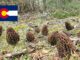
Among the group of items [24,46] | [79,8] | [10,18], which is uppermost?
[10,18]

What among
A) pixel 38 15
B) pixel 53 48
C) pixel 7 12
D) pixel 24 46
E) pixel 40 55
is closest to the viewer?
pixel 7 12

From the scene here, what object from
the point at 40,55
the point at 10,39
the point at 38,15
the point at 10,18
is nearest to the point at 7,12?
the point at 10,18

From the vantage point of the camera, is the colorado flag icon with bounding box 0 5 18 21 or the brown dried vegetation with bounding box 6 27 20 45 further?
the brown dried vegetation with bounding box 6 27 20 45

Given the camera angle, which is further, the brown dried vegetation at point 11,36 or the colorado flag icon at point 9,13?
the brown dried vegetation at point 11,36

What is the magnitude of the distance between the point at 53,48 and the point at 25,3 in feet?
35.2

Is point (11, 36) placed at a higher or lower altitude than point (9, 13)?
lower

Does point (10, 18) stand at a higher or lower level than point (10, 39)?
higher

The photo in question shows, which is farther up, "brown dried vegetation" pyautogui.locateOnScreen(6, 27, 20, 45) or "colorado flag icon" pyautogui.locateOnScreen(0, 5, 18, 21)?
"colorado flag icon" pyautogui.locateOnScreen(0, 5, 18, 21)

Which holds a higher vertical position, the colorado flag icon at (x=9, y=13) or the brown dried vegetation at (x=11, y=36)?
the colorado flag icon at (x=9, y=13)

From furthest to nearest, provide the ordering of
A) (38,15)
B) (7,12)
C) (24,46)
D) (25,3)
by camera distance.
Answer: (25,3) < (38,15) < (24,46) < (7,12)

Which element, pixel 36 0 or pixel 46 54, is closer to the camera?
pixel 46 54

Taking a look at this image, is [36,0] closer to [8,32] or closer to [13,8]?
[8,32]

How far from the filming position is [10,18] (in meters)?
5.65

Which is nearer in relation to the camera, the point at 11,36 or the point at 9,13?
the point at 9,13
